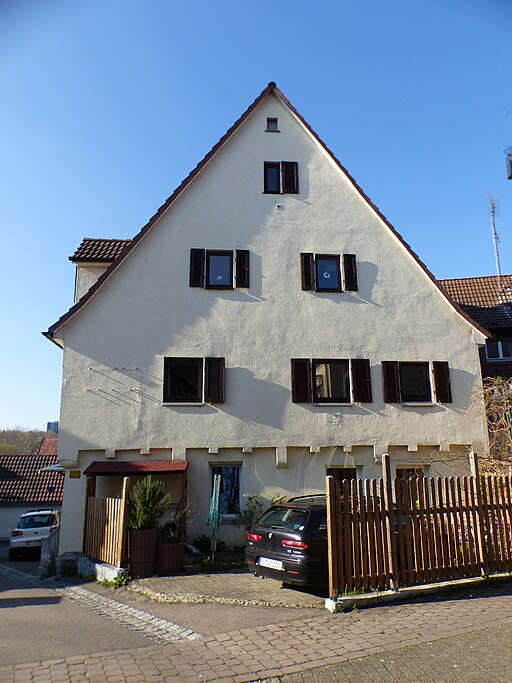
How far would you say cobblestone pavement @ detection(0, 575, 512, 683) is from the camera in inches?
230

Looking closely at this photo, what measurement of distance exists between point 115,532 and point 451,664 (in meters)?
7.56

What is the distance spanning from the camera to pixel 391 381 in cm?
1605

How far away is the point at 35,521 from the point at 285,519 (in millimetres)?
16593

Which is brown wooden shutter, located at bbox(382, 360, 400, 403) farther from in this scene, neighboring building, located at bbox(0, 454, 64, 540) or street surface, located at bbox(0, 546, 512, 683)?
neighboring building, located at bbox(0, 454, 64, 540)

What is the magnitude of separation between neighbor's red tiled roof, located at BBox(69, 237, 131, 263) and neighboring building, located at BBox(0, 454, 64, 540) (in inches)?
764

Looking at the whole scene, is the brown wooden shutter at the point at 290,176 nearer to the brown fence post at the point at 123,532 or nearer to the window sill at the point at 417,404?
the window sill at the point at 417,404

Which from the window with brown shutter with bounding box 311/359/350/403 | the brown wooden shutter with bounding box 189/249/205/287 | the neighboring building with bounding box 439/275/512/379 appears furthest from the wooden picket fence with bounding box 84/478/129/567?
the neighboring building with bounding box 439/275/512/379

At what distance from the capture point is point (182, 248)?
639 inches

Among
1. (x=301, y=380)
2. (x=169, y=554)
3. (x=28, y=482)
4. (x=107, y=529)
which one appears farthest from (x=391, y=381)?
(x=28, y=482)

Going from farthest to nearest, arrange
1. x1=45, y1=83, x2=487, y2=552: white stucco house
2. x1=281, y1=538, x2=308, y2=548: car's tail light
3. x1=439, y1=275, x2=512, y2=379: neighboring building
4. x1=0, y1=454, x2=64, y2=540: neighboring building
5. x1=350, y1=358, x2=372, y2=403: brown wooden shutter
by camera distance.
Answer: x1=0, y1=454, x2=64, y2=540: neighboring building, x1=439, y1=275, x2=512, y2=379: neighboring building, x1=350, y1=358, x2=372, y2=403: brown wooden shutter, x1=45, y1=83, x2=487, y2=552: white stucco house, x1=281, y1=538, x2=308, y2=548: car's tail light

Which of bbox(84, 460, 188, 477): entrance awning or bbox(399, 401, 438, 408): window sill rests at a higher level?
bbox(399, 401, 438, 408): window sill

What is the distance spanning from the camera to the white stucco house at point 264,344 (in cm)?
1484

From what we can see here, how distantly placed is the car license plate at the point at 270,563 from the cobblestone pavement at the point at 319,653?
4.37 ft

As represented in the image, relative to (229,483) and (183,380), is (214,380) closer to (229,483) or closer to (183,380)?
(183,380)
